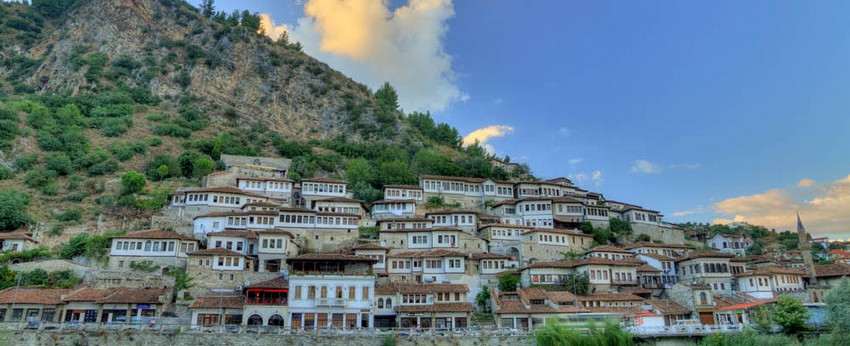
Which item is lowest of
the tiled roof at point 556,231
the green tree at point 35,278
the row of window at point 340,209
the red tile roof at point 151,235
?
the green tree at point 35,278

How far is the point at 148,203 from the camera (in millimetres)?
52781

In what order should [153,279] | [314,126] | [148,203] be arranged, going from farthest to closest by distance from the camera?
[314,126], [148,203], [153,279]

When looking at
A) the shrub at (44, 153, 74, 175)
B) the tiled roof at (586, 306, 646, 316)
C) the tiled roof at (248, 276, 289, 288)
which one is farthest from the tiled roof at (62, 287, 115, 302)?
the tiled roof at (586, 306, 646, 316)

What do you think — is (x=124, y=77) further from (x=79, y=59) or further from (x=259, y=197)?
(x=259, y=197)

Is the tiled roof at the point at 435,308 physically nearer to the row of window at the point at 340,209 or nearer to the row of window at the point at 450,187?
the row of window at the point at 340,209

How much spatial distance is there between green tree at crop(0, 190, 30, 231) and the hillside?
123mm

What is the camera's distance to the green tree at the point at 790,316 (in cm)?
3375

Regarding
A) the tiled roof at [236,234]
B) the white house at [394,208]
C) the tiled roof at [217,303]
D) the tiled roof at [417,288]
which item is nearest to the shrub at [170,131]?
the white house at [394,208]

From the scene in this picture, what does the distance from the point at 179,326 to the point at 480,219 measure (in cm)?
3187

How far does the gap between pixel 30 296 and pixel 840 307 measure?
170ft

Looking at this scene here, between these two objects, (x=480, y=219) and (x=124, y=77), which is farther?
(x=124, y=77)

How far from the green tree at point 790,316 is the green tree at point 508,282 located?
17.9 m

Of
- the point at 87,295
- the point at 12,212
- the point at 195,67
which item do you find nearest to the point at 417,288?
the point at 87,295

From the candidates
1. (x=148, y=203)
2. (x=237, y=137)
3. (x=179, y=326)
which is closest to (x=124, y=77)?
(x=237, y=137)
